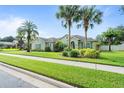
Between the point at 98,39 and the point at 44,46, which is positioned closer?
the point at 98,39

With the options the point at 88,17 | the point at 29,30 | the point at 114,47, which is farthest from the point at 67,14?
the point at 114,47

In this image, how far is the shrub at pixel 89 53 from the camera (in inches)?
805

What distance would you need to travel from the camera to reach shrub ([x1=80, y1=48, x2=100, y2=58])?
67.1 feet

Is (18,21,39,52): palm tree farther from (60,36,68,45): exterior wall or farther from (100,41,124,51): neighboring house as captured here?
(100,41,124,51): neighboring house

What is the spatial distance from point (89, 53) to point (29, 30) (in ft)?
16.8

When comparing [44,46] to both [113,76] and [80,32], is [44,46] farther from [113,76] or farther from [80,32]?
[113,76]

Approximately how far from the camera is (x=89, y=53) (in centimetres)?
2128

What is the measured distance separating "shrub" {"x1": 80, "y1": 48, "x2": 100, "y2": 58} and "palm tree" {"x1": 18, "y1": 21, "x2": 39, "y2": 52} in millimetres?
3752

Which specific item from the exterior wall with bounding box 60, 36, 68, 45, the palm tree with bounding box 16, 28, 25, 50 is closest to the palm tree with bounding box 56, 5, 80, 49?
the exterior wall with bounding box 60, 36, 68, 45

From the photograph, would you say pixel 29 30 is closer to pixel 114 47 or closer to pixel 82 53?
pixel 82 53
